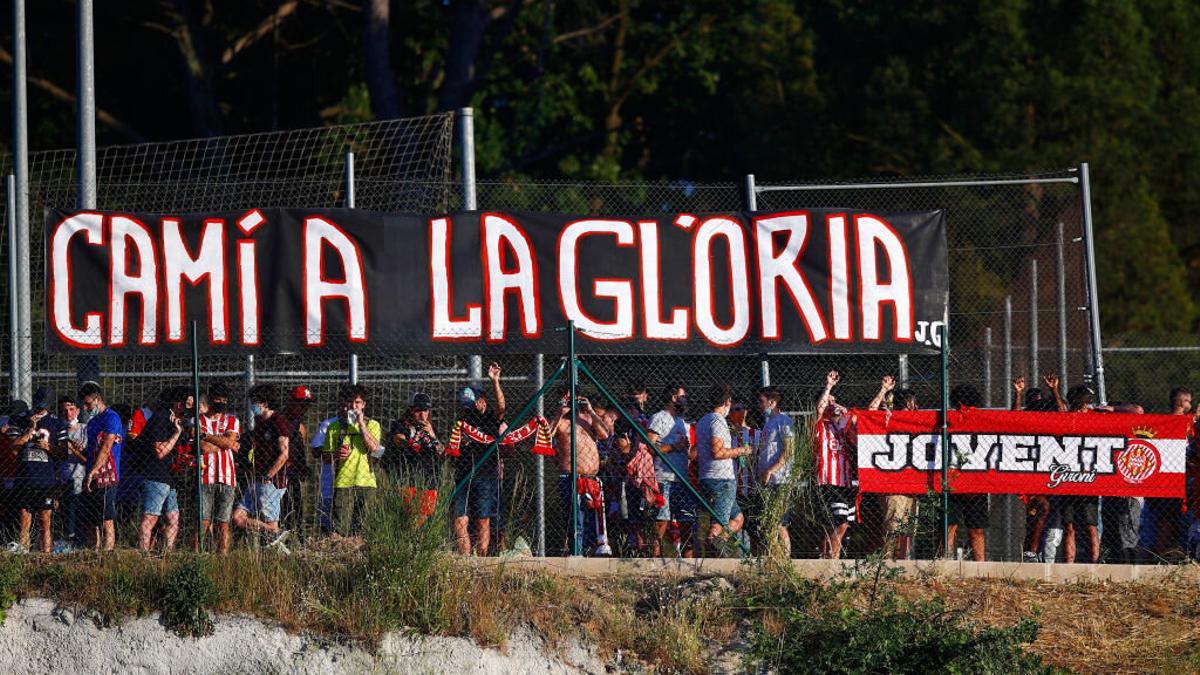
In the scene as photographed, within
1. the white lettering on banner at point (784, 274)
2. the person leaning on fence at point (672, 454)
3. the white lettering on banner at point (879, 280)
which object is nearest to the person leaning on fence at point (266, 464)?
the person leaning on fence at point (672, 454)

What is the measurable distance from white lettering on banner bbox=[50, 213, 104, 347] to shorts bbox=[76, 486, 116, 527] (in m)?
1.13

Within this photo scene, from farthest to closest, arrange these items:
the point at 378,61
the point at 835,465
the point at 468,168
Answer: the point at 378,61 → the point at 468,168 → the point at 835,465

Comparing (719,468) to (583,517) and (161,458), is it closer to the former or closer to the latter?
(583,517)

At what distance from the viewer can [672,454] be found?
1159cm

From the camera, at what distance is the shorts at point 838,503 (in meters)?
10.9

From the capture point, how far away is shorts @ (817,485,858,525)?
10.9 meters

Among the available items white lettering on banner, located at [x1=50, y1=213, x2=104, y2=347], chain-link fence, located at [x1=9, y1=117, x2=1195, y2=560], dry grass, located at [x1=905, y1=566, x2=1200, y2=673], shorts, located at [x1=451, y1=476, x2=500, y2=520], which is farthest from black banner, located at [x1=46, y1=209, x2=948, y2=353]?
dry grass, located at [x1=905, y1=566, x2=1200, y2=673]

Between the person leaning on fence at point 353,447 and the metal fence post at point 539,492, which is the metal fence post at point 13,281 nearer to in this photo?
the person leaning on fence at point 353,447

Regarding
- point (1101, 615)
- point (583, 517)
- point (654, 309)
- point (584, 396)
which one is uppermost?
point (654, 309)

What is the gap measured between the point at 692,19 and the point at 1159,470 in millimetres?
20976

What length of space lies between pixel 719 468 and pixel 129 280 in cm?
472

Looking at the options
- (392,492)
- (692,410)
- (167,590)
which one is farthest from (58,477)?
(692,410)

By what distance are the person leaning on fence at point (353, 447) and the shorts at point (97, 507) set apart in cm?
162

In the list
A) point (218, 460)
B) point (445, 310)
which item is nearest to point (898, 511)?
point (445, 310)
